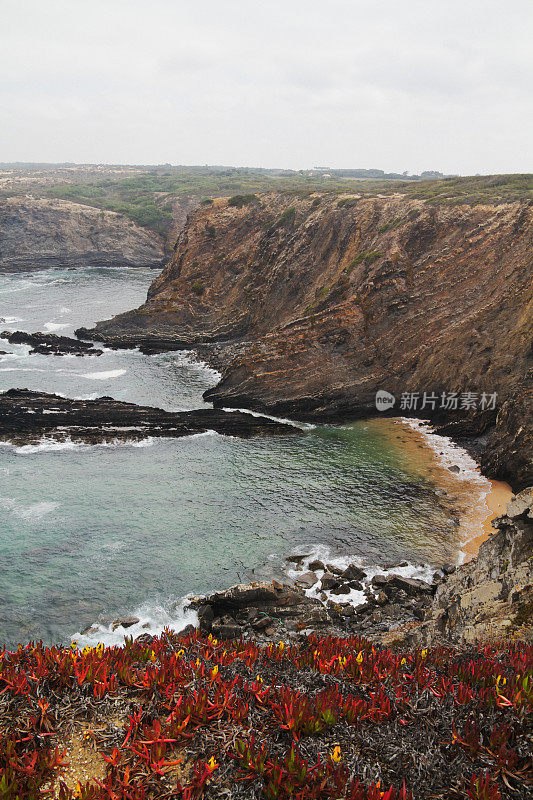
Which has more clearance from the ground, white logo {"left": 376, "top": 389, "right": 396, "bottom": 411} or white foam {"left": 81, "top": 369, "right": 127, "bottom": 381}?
white logo {"left": 376, "top": 389, "right": 396, "bottom": 411}

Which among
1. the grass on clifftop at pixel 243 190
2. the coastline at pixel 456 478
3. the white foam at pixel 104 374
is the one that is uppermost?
the grass on clifftop at pixel 243 190

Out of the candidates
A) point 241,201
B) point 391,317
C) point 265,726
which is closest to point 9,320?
point 241,201

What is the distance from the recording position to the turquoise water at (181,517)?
70.7ft

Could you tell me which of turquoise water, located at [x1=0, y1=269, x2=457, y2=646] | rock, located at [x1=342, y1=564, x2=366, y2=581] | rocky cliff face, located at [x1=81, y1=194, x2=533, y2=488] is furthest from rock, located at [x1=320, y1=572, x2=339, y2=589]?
rocky cliff face, located at [x1=81, y1=194, x2=533, y2=488]

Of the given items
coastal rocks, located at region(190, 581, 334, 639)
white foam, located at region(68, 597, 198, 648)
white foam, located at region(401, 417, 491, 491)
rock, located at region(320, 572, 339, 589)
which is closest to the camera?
white foam, located at region(68, 597, 198, 648)

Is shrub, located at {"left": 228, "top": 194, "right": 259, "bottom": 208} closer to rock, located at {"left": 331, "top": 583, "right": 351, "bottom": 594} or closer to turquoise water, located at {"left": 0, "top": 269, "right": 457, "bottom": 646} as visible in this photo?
turquoise water, located at {"left": 0, "top": 269, "right": 457, "bottom": 646}

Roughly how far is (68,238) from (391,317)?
3711 inches

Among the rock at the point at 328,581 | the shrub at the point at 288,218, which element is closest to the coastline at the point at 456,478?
the rock at the point at 328,581

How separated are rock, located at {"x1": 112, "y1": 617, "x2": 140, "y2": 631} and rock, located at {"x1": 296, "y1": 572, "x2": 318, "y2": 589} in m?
7.21

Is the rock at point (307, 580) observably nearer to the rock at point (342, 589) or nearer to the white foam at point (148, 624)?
the rock at point (342, 589)

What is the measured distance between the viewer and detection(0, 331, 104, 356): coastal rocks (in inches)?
2201

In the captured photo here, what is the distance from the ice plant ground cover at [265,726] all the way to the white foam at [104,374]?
143 feet

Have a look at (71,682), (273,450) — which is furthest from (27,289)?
(71,682)

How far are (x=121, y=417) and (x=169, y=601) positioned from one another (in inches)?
829
